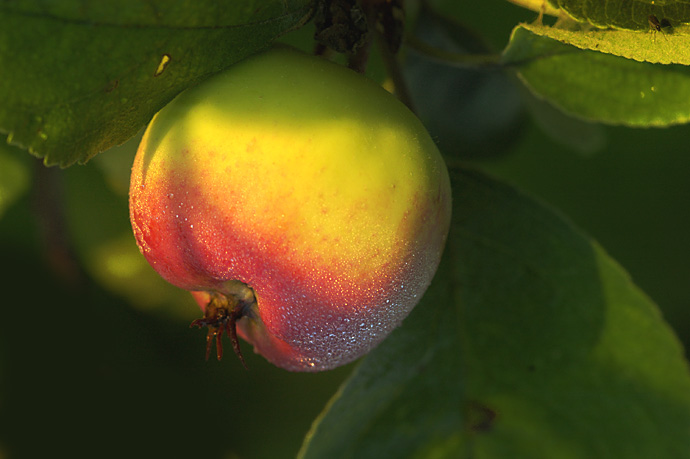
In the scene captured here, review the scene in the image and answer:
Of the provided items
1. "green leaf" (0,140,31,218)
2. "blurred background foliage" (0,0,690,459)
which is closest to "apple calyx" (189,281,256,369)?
"green leaf" (0,140,31,218)

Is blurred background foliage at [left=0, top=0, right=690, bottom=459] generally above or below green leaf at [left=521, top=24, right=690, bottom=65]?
below

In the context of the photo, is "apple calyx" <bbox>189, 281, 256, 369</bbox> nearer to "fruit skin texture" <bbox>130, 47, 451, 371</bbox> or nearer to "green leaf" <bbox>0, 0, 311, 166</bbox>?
"fruit skin texture" <bbox>130, 47, 451, 371</bbox>

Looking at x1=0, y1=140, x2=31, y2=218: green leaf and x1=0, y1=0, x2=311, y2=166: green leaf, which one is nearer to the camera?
x1=0, y1=0, x2=311, y2=166: green leaf

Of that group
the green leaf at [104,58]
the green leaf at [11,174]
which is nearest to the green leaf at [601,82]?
the green leaf at [104,58]

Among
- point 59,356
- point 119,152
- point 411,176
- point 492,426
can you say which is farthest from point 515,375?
point 59,356

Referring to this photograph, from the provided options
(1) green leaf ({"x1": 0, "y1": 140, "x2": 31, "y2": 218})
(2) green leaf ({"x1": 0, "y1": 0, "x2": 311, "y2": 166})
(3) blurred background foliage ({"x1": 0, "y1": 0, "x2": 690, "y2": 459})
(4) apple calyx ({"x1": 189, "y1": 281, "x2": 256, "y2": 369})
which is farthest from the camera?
(3) blurred background foliage ({"x1": 0, "y1": 0, "x2": 690, "y2": 459})

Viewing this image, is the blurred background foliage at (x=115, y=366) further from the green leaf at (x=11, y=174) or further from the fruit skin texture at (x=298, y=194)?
the fruit skin texture at (x=298, y=194)

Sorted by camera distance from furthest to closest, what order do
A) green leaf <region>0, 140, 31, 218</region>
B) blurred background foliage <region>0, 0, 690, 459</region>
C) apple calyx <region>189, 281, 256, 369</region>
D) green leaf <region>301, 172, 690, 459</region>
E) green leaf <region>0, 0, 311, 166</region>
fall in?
blurred background foliage <region>0, 0, 690, 459</region> → green leaf <region>0, 140, 31, 218</region> → green leaf <region>301, 172, 690, 459</region> → apple calyx <region>189, 281, 256, 369</region> → green leaf <region>0, 0, 311, 166</region>
